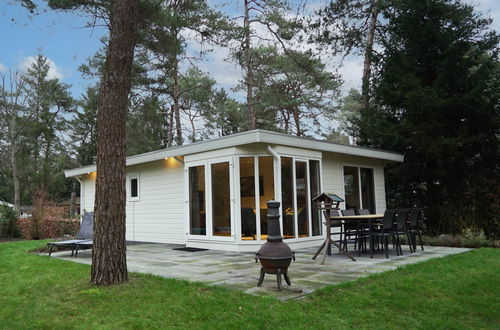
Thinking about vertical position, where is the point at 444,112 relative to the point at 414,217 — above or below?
above

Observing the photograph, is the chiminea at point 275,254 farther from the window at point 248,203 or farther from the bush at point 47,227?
the bush at point 47,227

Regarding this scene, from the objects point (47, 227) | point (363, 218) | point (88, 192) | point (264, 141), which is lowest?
point (47, 227)

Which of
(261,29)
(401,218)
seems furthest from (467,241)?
(261,29)

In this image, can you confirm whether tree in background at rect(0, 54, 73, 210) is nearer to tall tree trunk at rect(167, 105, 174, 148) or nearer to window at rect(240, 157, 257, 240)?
tall tree trunk at rect(167, 105, 174, 148)

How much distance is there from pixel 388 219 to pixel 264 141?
2.49 metres

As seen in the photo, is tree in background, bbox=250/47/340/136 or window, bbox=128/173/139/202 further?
tree in background, bbox=250/47/340/136

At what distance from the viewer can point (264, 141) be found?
714 centimetres

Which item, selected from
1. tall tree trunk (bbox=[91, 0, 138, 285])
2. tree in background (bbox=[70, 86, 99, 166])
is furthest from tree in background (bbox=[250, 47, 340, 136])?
tree in background (bbox=[70, 86, 99, 166])

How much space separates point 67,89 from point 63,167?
5.31 meters

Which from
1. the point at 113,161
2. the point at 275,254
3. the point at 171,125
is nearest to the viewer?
the point at 275,254

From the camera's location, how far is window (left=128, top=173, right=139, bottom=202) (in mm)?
10750

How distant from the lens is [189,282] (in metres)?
4.44

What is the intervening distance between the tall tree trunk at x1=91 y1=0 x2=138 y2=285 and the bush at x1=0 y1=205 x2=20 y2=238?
32.5 feet

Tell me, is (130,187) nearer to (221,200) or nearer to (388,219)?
(221,200)
